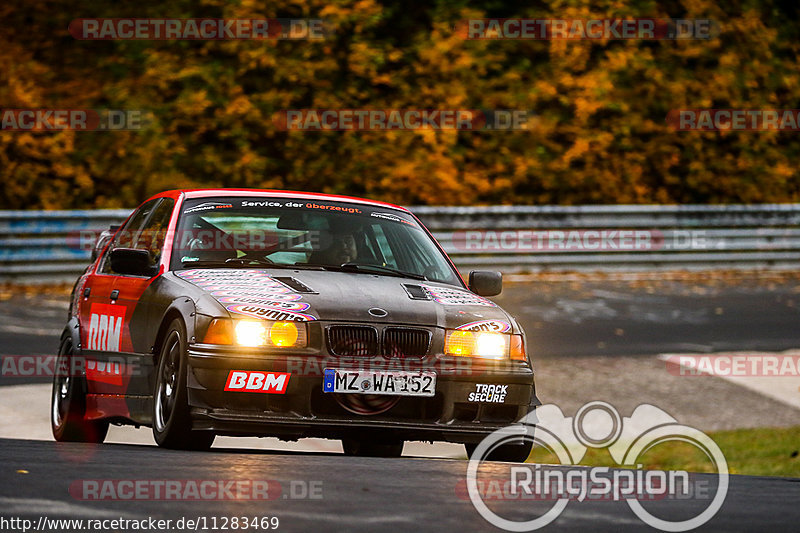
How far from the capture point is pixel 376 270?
7.74 m

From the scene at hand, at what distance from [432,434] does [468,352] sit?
1.49 ft

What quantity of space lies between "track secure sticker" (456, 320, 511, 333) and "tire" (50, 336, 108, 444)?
241cm

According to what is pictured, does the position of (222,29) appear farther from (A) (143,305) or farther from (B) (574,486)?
(B) (574,486)

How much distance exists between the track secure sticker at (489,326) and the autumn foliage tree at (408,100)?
12.6 meters

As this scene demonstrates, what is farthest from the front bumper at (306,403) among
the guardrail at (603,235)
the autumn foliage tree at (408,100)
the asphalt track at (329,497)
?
the autumn foliage tree at (408,100)

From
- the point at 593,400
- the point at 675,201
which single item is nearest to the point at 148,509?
the point at 593,400

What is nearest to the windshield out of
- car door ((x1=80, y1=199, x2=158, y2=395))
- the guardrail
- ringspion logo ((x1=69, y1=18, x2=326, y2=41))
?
car door ((x1=80, y1=199, x2=158, y2=395))

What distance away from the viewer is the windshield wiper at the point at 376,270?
301 inches

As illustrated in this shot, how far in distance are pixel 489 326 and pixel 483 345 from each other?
127 millimetres

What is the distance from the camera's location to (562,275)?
18.6m

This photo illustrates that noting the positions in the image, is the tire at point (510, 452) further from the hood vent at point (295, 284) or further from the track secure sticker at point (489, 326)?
the hood vent at point (295, 284)

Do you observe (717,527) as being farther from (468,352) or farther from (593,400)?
(593,400)

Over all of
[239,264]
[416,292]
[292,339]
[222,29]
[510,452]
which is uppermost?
[222,29]

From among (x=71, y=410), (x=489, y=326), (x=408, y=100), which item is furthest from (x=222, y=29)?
(x=489, y=326)
